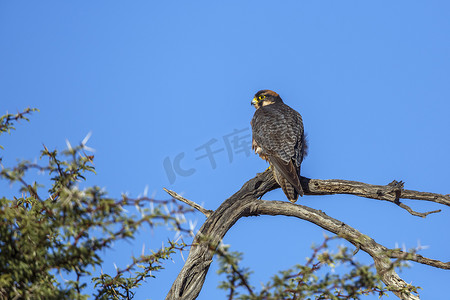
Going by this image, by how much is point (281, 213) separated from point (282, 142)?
1483mm

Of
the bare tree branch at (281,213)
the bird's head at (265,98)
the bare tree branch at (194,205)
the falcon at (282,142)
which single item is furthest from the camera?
the bird's head at (265,98)

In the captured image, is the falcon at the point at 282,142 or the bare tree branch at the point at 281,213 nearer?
the bare tree branch at the point at 281,213

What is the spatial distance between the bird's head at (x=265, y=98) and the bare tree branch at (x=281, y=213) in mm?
2675

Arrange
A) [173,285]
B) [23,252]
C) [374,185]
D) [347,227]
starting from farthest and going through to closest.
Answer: [374,185] < [347,227] < [173,285] < [23,252]

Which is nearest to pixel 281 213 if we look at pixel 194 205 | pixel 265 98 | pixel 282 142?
pixel 194 205

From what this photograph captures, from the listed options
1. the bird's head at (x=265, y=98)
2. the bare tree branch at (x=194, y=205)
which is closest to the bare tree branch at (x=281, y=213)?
the bare tree branch at (x=194, y=205)

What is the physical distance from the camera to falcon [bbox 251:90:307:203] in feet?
23.9

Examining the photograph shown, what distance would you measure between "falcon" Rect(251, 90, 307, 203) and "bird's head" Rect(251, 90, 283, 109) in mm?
455

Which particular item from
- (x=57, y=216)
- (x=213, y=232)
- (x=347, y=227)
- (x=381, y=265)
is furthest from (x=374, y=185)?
(x=57, y=216)

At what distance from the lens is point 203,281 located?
603 centimetres

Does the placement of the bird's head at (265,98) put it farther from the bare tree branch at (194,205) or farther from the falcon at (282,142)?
the bare tree branch at (194,205)

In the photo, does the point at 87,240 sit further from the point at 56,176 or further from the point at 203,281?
the point at 203,281

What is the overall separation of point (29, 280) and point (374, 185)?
16.3ft

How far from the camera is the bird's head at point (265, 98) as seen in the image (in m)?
9.92
